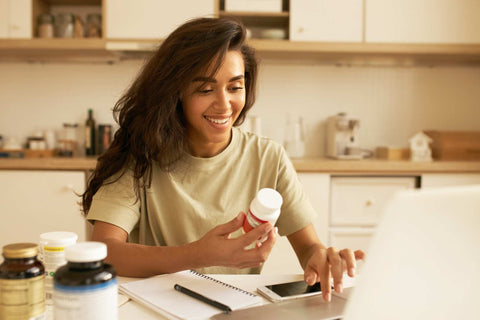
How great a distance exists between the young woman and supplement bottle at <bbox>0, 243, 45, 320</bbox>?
507mm

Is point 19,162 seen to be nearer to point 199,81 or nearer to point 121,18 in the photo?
point 121,18

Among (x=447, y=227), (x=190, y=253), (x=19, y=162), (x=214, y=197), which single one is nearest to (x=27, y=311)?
(x=190, y=253)

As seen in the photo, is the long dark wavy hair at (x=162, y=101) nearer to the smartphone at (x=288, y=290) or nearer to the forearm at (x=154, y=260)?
the forearm at (x=154, y=260)

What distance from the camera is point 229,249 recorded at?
95 centimetres

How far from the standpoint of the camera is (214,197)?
135 cm

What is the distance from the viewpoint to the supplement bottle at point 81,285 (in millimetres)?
577

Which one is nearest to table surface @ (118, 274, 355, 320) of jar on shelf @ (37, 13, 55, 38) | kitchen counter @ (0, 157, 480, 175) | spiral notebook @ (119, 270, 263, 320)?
spiral notebook @ (119, 270, 263, 320)

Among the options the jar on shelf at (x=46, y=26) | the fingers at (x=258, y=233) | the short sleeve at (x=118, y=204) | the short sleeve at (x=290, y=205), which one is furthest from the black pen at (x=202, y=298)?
the jar on shelf at (x=46, y=26)

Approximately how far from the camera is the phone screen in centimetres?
91

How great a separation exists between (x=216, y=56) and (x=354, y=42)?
170 centimetres

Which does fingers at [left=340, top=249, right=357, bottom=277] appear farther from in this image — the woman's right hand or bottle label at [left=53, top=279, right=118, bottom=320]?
bottle label at [left=53, top=279, right=118, bottom=320]

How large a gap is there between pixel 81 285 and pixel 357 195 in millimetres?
2199

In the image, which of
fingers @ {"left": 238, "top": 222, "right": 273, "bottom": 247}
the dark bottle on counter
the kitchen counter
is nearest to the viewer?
fingers @ {"left": 238, "top": 222, "right": 273, "bottom": 247}

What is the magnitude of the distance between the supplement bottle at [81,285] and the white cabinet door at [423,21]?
2477mm
